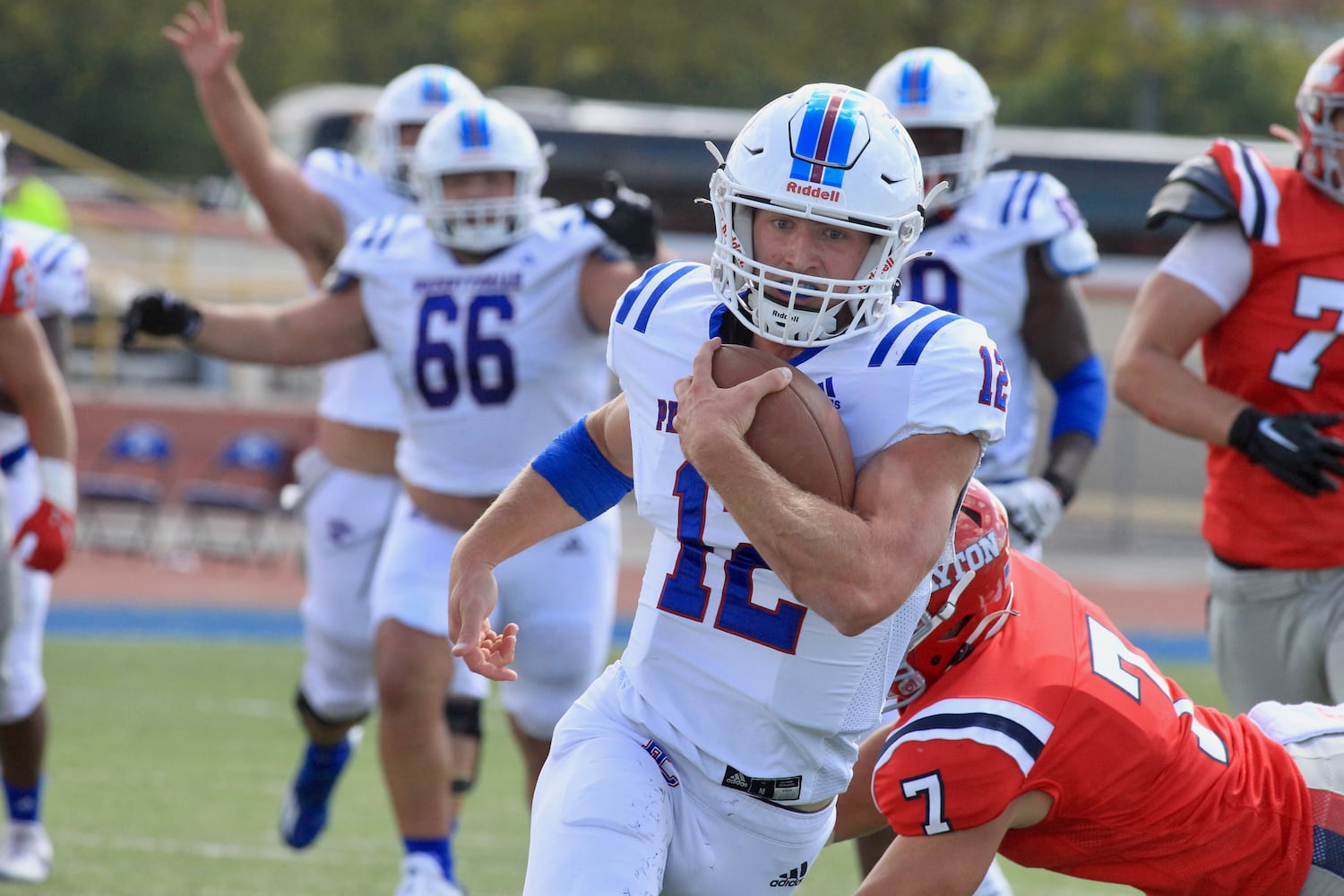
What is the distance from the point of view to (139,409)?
14.9 metres

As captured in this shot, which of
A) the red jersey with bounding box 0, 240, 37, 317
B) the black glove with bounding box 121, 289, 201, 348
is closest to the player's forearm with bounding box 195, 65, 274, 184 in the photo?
the red jersey with bounding box 0, 240, 37, 317

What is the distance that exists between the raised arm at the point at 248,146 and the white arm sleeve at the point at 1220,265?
3021 mm

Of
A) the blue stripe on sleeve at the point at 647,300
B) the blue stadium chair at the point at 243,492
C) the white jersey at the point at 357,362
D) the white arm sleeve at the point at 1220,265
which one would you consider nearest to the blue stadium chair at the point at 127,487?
the blue stadium chair at the point at 243,492

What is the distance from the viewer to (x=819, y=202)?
264 cm

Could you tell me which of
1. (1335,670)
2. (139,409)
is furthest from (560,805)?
(139,409)

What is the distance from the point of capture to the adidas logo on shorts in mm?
2861

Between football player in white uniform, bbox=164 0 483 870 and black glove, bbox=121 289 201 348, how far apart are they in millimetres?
951

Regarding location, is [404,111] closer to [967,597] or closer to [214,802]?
[214,802]

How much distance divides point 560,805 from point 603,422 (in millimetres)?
689

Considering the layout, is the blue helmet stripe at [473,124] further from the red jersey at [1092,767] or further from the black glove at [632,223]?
the red jersey at [1092,767]

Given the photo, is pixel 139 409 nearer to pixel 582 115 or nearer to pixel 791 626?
pixel 582 115

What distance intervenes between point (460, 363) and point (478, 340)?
3.1 inches

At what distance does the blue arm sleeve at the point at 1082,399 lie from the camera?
183 inches

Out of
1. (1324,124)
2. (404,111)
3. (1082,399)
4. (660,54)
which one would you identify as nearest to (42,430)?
(404,111)
